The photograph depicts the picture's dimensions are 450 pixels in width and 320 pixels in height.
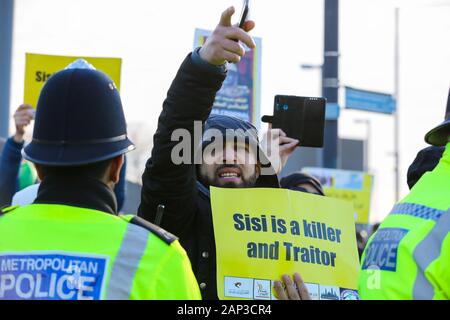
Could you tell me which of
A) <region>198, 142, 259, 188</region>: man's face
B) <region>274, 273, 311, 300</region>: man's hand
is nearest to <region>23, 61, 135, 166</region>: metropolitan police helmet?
<region>274, 273, 311, 300</region>: man's hand

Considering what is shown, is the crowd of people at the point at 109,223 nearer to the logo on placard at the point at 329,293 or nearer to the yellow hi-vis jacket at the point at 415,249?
the yellow hi-vis jacket at the point at 415,249

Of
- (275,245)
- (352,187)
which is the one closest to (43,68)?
(275,245)

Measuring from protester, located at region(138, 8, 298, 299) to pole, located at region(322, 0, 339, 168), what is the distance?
6.50 metres

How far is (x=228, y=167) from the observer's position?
3559mm

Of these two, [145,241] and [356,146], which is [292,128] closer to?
[145,241]

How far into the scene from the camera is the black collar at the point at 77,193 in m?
2.25

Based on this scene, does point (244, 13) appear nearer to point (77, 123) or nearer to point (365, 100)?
point (77, 123)

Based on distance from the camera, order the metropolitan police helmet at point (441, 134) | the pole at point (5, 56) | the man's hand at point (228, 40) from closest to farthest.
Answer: the metropolitan police helmet at point (441, 134) < the man's hand at point (228, 40) < the pole at point (5, 56)

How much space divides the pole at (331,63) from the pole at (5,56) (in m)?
3.83

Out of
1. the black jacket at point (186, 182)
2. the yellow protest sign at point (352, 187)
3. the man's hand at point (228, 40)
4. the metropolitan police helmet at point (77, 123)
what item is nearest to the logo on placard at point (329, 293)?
the black jacket at point (186, 182)

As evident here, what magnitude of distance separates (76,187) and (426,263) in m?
1.01

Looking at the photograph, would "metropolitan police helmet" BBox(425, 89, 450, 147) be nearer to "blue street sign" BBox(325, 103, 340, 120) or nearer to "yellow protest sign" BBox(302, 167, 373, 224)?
"blue street sign" BBox(325, 103, 340, 120)
